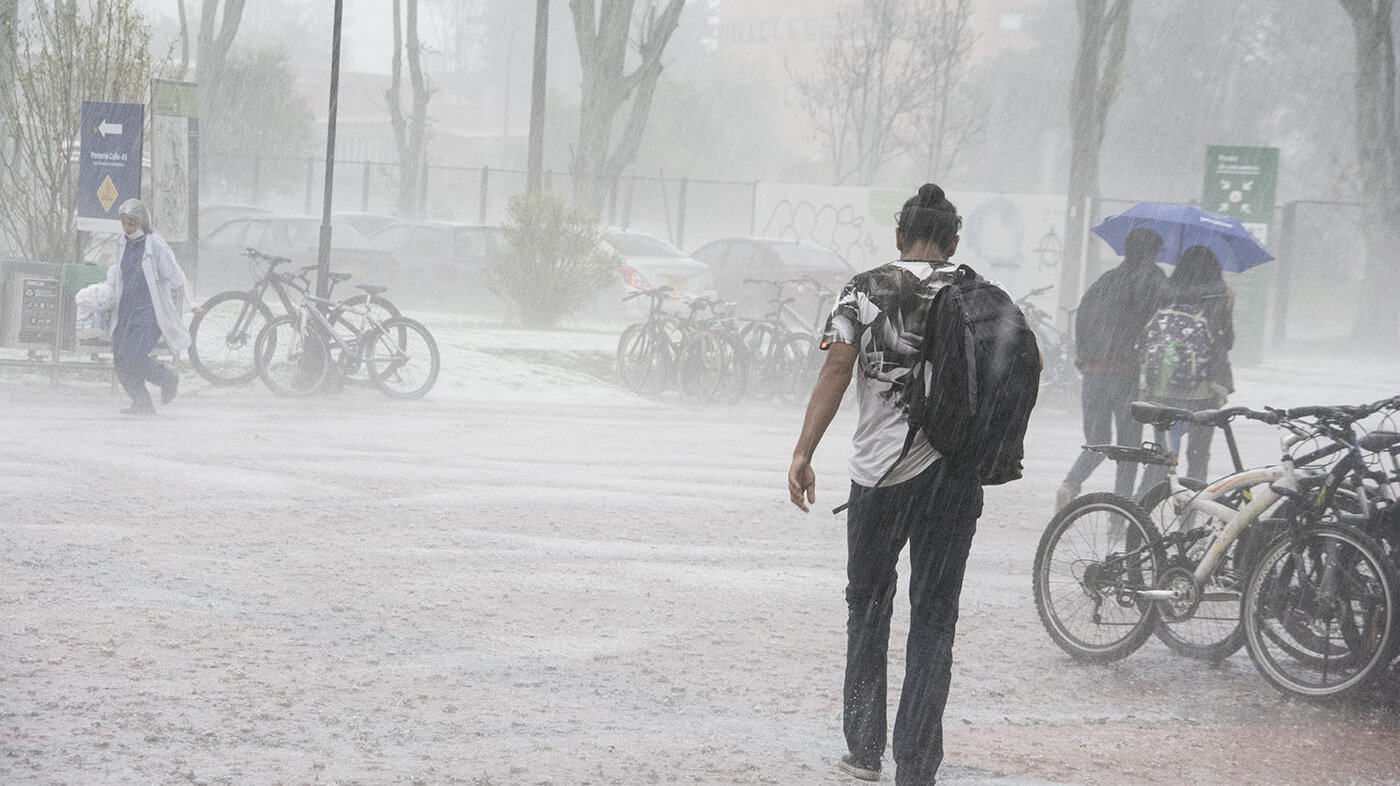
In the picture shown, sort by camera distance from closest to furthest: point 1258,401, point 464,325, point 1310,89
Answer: point 1258,401 < point 464,325 < point 1310,89

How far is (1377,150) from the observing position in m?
30.7

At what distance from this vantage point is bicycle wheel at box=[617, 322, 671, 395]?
1761 cm

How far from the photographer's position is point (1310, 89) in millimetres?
55281

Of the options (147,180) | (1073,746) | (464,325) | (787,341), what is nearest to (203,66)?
(464,325)

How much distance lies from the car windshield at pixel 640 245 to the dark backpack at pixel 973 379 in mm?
20373

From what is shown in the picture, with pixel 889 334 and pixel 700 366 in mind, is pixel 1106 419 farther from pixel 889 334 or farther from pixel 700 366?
pixel 700 366

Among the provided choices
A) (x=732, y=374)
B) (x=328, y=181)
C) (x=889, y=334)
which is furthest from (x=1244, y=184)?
(x=889, y=334)

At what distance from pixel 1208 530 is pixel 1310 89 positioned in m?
52.8

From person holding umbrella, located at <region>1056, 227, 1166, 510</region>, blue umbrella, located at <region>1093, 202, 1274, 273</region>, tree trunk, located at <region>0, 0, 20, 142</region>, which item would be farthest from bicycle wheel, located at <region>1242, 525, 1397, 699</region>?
tree trunk, located at <region>0, 0, 20, 142</region>

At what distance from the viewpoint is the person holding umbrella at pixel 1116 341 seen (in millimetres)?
9266

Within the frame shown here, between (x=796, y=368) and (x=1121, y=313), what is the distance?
8.24 m

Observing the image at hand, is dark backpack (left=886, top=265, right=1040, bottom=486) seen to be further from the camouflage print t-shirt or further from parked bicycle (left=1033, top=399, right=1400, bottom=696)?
parked bicycle (left=1033, top=399, right=1400, bottom=696)

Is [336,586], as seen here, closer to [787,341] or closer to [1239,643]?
[1239,643]

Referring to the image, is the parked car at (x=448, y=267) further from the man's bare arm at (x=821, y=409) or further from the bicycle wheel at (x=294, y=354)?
the man's bare arm at (x=821, y=409)
